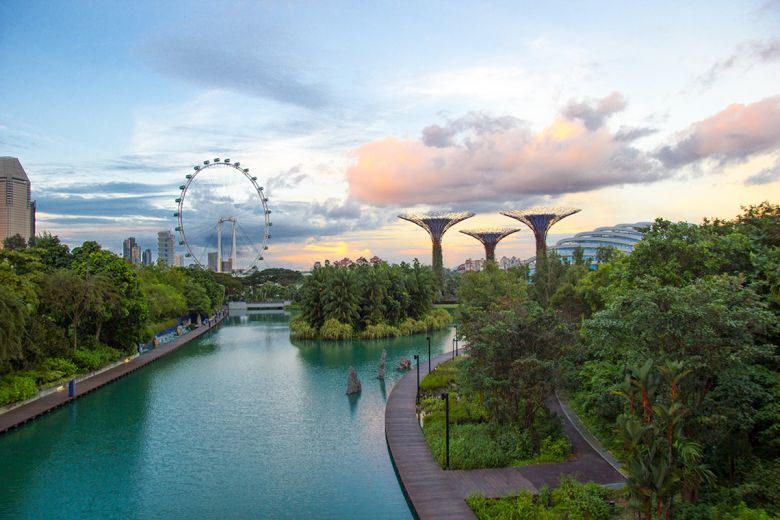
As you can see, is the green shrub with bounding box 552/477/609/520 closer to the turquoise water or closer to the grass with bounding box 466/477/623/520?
the grass with bounding box 466/477/623/520

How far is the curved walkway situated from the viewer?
13.8 meters

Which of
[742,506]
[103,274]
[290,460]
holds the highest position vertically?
[103,274]

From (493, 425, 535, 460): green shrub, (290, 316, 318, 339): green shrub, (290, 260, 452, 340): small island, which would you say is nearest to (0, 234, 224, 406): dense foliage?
(290, 316, 318, 339): green shrub

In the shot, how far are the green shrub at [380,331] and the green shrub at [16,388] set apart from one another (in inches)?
1098

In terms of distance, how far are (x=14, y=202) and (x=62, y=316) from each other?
500ft

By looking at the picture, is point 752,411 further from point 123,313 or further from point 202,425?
point 123,313

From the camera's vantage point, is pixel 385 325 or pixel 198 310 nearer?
pixel 385 325

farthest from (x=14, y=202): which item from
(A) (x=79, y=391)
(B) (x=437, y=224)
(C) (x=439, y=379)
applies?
(C) (x=439, y=379)

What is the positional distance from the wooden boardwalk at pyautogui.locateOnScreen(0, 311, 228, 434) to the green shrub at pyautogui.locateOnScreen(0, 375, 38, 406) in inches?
14.8

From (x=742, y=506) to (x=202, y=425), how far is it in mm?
17853

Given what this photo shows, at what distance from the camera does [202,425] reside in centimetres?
2247

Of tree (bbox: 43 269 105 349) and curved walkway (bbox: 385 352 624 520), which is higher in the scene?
tree (bbox: 43 269 105 349)

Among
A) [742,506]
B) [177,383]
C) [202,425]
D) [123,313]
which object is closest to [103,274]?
[123,313]

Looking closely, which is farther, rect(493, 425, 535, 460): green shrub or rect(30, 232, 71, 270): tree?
rect(30, 232, 71, 270): tree
